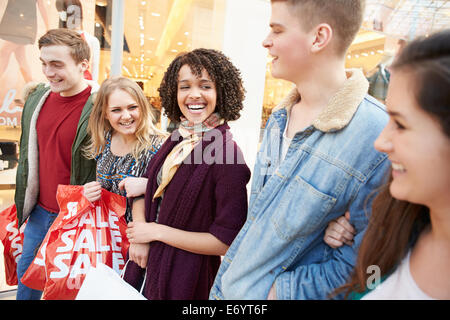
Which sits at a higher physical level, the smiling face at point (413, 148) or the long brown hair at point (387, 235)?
the smiling face at point (413, 148)

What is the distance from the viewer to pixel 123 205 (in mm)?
1670

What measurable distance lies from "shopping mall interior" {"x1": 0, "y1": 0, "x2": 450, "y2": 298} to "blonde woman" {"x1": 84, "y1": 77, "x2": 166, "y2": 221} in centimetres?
111

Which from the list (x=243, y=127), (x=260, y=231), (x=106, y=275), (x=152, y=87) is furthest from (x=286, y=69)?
(x=243, y=127)

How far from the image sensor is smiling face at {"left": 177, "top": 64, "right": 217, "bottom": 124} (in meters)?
1.37

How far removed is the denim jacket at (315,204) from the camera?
2.97 ft

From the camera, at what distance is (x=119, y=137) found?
1830 millimetres

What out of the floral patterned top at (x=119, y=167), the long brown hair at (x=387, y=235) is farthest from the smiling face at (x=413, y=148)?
the floral patterned top at (x=119, y=167)

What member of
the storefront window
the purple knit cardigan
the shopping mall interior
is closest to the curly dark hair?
the purple knit cardigan

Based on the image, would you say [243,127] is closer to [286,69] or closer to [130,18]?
[130,18]

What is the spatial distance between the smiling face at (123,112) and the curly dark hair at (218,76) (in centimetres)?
34

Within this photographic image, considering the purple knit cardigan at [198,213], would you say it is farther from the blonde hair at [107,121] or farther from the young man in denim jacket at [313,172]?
the blonde hair at [107,121]

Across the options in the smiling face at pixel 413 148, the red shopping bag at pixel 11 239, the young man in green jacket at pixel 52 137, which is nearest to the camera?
the smiling face at pixel 413 148

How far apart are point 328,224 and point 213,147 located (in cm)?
56

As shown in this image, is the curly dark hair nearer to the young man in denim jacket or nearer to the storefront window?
the young man in denim jacket
